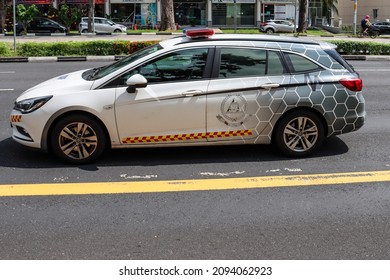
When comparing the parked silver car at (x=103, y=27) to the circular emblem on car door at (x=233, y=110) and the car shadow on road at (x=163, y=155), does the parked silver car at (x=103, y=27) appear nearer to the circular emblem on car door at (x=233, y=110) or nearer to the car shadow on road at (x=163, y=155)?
the car shadow on road at (x=163, y=155)

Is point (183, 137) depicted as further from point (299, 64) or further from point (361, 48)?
point (361, 48)

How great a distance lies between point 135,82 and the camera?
5641mm

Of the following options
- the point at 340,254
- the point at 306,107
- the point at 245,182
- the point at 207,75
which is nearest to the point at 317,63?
the point at 306,107

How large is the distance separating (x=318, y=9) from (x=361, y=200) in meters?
49.6

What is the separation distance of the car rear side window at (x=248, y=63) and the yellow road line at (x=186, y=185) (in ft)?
4.45

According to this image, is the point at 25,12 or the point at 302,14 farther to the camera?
the point at 302,14

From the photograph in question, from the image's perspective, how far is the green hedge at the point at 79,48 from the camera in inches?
772

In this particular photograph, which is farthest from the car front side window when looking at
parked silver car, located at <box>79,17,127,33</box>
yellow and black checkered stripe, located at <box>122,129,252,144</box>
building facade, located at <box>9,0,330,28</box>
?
building facade, located at <box>9,0,330,28</box>

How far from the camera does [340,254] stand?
12.4 ft

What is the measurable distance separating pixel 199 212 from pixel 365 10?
51678mm

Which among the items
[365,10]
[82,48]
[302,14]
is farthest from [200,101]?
[365,10]

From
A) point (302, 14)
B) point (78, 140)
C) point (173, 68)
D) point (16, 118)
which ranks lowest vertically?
point (78, 140)

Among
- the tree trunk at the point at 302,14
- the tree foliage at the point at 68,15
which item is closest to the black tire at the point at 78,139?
the tree trunk at the point at 302,14
